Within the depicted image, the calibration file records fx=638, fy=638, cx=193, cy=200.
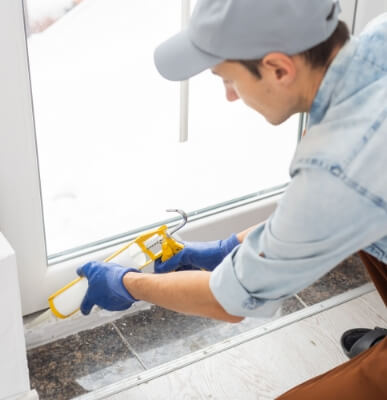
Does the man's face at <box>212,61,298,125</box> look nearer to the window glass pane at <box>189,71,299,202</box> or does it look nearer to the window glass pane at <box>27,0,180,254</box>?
the window glass pane at <box>27,0,180,254</box>

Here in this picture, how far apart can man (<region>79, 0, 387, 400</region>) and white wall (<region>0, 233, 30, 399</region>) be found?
1.25 feet

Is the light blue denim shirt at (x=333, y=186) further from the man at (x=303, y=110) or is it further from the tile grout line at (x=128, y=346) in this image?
the tile grout line at (x=128, y=346)

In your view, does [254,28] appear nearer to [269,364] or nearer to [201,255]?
[201,255]

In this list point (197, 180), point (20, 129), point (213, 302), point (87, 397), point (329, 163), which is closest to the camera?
point (329, 163)

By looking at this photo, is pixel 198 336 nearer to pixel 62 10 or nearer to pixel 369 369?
pixel 369 369

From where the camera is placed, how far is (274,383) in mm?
1496

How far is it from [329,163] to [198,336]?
2.89ft

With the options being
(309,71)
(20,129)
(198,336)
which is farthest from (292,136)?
(309,71)

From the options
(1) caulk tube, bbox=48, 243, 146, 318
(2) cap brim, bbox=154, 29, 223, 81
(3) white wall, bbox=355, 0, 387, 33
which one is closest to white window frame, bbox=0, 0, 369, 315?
(3) white wall, bbox=355, 0, 387, 33

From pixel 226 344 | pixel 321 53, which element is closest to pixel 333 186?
pixel 321 53

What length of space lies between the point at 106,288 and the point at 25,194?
0.30m

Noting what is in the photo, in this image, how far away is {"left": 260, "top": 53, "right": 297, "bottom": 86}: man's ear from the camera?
2.89 feet

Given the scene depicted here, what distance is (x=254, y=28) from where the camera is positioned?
0.86 m

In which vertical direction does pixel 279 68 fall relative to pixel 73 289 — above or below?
above
